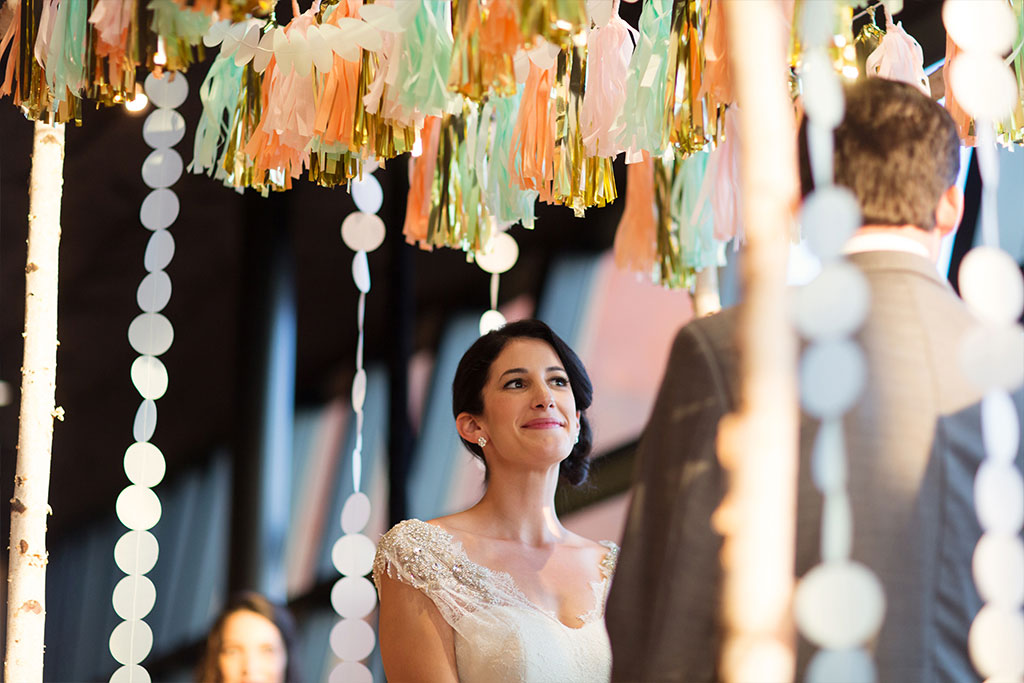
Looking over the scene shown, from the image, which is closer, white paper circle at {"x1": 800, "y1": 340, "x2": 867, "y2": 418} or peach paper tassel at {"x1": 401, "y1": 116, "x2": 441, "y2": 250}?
white paper circle at {"x1": 800, "y1": 340, "x2": 867, "y2": 418}

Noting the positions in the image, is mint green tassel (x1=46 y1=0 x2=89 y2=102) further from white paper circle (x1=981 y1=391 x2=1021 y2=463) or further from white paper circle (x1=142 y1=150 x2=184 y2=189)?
white paper circle (x1=981 y1=391 x2=1021 y2=463)

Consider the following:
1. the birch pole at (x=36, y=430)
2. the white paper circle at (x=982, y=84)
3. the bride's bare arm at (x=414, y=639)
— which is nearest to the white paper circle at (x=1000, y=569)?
the white paper circle at (x=982, y=84)

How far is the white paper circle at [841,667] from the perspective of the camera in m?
1.03

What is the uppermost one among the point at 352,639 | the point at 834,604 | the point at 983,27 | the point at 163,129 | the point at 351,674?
the point at 163,129

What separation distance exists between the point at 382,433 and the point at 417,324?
0.42 m

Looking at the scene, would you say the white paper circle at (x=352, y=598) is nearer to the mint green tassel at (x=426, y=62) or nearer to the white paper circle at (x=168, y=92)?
the white paper circle at (x=168, y=92)

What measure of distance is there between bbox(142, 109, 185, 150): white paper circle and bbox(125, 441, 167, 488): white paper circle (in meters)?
0.83

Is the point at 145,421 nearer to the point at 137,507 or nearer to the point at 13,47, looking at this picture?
the point at 137,507

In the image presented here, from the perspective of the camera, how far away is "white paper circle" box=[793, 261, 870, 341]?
3.43 ft

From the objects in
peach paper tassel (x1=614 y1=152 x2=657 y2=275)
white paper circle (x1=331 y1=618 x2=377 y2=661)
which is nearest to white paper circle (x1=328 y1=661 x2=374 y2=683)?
white paper circle (x1=331 y1=618 x2=377 y2=661)

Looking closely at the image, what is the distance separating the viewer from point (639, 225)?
9.17 feet

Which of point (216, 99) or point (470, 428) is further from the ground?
point (216, 99)

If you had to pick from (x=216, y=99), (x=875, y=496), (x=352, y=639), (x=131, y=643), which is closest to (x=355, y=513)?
(x=352, y=639)

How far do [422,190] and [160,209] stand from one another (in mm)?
932
